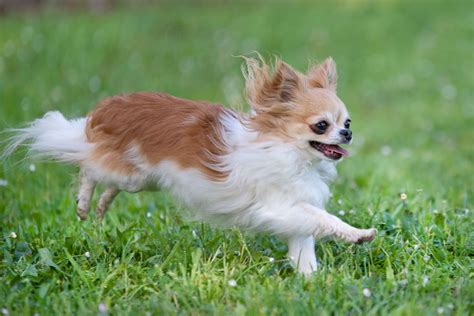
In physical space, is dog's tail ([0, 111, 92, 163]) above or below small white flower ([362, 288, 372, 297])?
above

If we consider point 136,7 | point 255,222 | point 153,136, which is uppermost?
point 136,7

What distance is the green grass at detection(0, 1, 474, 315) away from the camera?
4004 mm

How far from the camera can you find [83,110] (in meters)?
8.73

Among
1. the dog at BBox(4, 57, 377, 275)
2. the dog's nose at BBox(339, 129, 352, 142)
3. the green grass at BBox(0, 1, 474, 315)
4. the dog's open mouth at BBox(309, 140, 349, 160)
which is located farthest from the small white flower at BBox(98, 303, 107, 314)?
the dog's nose at BBox(339, 129, 352, 142)

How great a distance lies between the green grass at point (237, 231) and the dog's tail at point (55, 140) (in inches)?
19.0

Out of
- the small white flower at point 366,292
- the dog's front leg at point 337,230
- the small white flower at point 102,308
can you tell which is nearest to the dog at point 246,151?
the dog's front leg at point 337,230

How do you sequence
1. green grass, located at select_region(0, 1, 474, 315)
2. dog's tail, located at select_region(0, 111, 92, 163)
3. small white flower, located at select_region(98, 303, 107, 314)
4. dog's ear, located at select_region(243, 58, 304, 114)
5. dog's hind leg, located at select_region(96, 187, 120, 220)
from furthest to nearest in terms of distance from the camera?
1. dog's hind leg, located at select_region(96, 187, 120, 220)
2. dog's tail, located at select_region(0, 111, 92, 163)
3. dog's ear, located at select_region(243, 58, 304, 114)
4. green grass, located at select_region(0, 1, 474, 315)
5. small white flower, located at select_region(98, 303, 107, 314)

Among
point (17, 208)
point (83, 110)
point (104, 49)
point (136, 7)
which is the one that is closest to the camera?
point (17, 208)

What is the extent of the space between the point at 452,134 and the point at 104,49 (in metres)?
4.97

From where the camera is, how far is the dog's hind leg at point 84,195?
16.5 ft

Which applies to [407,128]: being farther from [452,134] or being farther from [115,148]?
[115,148]

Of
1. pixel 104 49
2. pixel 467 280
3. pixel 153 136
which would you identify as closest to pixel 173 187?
pixel 153 136

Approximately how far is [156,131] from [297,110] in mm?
865

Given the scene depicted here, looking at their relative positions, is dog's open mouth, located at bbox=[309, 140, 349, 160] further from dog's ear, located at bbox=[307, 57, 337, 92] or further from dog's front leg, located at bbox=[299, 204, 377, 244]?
dog's ear, located at bbox=[307, 57, 337, 92]
